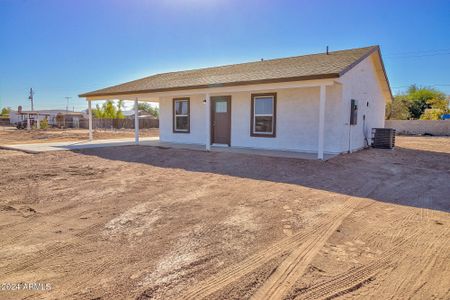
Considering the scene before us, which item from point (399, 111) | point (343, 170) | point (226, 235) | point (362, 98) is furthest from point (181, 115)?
point (399, 111)

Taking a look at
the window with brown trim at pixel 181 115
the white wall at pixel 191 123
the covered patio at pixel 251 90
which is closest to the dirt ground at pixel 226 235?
the covered patio at pixel 251 90

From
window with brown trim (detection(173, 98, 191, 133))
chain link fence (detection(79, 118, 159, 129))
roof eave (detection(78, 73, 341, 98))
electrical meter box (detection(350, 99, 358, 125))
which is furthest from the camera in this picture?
chain link fence (detection(79, 118, 159, 129))

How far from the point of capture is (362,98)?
38.4ft

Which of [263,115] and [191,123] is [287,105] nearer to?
[263,115]

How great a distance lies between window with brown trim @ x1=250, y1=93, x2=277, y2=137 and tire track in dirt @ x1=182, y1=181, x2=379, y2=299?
22.4 feet

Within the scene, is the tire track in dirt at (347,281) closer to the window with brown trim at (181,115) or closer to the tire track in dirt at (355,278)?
the tire track in dirt at (355,278)

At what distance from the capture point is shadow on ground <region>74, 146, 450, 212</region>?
5.50m

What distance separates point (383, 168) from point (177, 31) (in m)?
11.3

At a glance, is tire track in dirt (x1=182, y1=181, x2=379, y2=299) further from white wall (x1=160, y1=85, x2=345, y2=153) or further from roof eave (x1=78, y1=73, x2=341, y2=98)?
white wall (x1=160, y1=85, x2=345, y2=153)

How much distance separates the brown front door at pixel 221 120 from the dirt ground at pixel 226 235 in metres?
5.05

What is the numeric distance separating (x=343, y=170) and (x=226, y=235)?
5183 millimetres

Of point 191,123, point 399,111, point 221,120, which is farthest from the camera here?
point 399,111

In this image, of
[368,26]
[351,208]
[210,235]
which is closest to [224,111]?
[351,208]

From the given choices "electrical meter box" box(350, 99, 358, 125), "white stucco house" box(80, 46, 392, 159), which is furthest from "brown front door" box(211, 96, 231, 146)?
"electrical meter box" box(350, 99, 358, 125)
